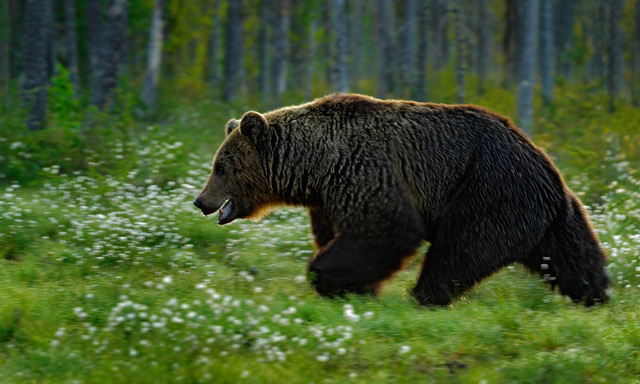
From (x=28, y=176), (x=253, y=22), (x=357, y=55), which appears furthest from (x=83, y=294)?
(x=357, y=55)

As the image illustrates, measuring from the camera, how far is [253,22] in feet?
97.3

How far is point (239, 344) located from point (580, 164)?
838 centimetres

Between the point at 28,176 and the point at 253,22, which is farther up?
the point at 253,22

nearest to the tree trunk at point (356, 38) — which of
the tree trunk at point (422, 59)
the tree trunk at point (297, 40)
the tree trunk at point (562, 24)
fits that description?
the tree trunk at point (297, 40)

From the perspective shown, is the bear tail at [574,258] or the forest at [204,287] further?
the bear tail at [574,258]

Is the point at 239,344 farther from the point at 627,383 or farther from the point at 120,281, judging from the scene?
the point at 627,383

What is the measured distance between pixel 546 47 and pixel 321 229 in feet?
54.6

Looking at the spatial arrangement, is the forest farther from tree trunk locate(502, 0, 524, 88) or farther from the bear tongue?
tree trunk locate(502, 0, 524, 88)

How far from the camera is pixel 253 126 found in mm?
6660

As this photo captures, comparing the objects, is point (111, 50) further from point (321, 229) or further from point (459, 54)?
point (321, 229)

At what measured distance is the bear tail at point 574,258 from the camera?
6059 mm

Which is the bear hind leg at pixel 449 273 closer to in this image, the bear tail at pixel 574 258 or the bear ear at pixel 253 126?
the bear tail at pixel 574 258

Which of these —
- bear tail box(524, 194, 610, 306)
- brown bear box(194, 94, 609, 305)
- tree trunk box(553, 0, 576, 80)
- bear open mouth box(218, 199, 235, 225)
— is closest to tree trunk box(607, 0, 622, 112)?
brown bear box(194, 94, 609, 305)

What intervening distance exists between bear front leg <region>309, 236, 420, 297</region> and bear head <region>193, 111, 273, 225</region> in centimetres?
114
